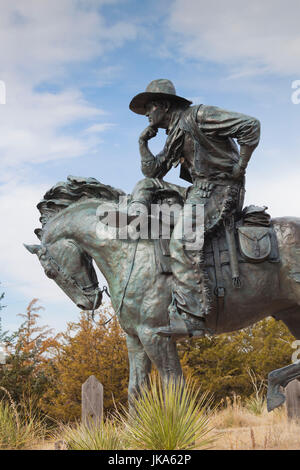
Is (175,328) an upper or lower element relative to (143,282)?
lower

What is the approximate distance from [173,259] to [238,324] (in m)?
1.01

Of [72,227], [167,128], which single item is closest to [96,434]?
[72,227]

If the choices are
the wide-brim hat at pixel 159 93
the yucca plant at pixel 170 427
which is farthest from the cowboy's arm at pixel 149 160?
the yucca plant at pixel 170 427

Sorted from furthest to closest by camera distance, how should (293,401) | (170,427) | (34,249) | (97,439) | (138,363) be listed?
(293,401) < (34,249) < (138,363) < (97,439) < (170,427)

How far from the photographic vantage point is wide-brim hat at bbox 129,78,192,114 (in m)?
5.18

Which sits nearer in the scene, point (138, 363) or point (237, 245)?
point (237, 245)

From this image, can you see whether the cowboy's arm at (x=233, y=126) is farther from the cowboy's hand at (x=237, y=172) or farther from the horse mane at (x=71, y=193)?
the horse mane at (x=71, y=193)

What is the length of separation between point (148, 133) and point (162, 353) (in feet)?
7.49

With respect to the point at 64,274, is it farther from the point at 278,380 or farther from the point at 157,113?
the point at 278,380

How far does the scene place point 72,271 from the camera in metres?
5.48

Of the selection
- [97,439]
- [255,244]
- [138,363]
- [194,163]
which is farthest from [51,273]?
[255,244]

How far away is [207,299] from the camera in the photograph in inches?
188
